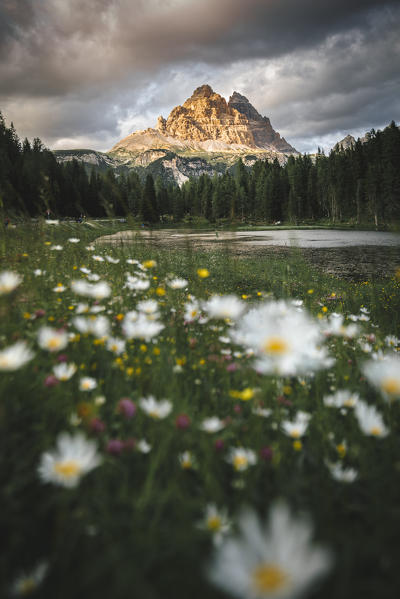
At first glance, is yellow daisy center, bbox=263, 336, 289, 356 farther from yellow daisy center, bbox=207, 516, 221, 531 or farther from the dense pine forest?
the dense pine forest

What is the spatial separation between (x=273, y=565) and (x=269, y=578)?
2cm

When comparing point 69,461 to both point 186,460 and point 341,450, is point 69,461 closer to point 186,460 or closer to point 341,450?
point 186,460

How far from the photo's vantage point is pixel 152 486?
37.3 inches

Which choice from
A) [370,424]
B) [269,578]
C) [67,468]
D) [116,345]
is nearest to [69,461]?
[67,468]

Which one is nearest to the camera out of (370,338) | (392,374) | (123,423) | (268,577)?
(268,577)

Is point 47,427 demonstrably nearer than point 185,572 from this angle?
No

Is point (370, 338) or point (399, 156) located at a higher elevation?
point (399, 156)

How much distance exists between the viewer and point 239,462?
107cm

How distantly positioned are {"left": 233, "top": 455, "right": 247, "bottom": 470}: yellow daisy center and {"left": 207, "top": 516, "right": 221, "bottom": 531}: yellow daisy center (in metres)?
0.21

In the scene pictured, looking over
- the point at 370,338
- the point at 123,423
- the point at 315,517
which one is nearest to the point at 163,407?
the point at 123,423

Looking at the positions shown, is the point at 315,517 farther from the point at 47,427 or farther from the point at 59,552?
the point at 47,427

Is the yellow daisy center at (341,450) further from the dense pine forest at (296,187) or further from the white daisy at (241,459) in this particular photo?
the dense pine forest at (296,187)

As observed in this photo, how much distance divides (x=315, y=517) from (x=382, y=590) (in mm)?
261

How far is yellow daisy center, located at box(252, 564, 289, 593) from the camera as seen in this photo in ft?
1.45
